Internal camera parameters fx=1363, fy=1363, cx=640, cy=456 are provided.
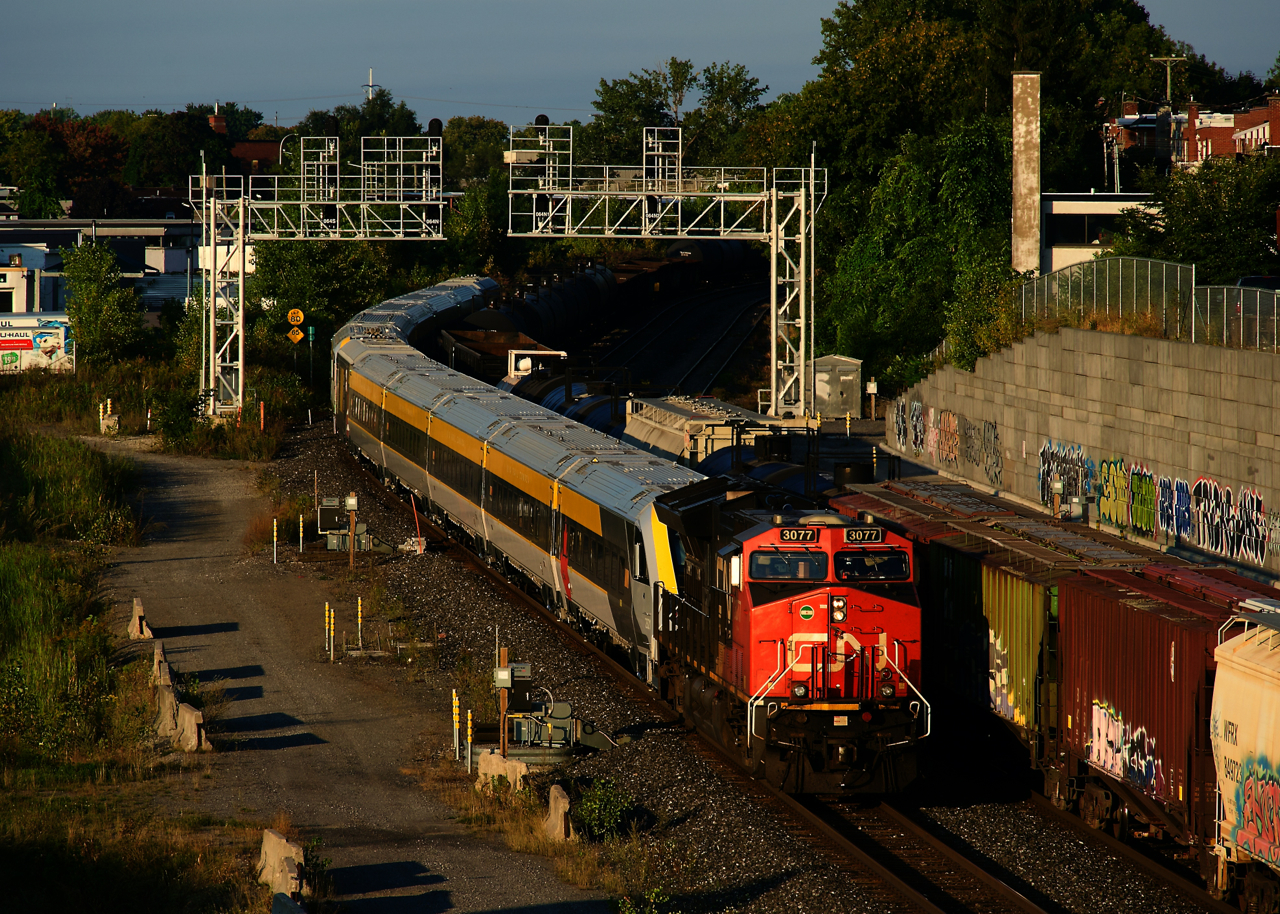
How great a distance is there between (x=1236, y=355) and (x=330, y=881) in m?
19.9

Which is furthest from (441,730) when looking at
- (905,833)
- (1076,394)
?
(1076,394)

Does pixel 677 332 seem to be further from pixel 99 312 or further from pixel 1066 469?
pixel 1066 469

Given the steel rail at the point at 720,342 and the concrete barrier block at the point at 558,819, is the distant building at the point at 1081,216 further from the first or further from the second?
the concrete barrier block at the point at 558,819

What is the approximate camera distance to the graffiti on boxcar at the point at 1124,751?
14.0m

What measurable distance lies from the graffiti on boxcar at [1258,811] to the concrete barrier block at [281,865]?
8914mm

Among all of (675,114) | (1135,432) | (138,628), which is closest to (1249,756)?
(1135,432)

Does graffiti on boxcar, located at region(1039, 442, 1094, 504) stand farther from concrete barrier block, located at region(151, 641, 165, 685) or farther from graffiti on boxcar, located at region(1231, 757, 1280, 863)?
concrete barrier block, located at region(151, 641, 165, 685)

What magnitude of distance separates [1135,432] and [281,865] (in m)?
22.6

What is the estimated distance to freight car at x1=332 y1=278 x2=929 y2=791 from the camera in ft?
51.0

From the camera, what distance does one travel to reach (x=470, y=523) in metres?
29.8

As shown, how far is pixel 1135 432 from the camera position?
30.3 m

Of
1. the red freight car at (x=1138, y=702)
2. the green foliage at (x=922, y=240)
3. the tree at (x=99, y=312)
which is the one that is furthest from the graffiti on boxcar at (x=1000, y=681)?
the tree at (x=99, y=312)

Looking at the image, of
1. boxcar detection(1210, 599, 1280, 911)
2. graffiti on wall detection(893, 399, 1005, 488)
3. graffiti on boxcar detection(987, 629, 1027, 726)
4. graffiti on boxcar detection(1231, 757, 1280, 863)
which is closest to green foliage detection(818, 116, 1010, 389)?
graffiti on wall detection(893, 399, 1005, 488)

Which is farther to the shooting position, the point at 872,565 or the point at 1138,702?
the point at 872,565
